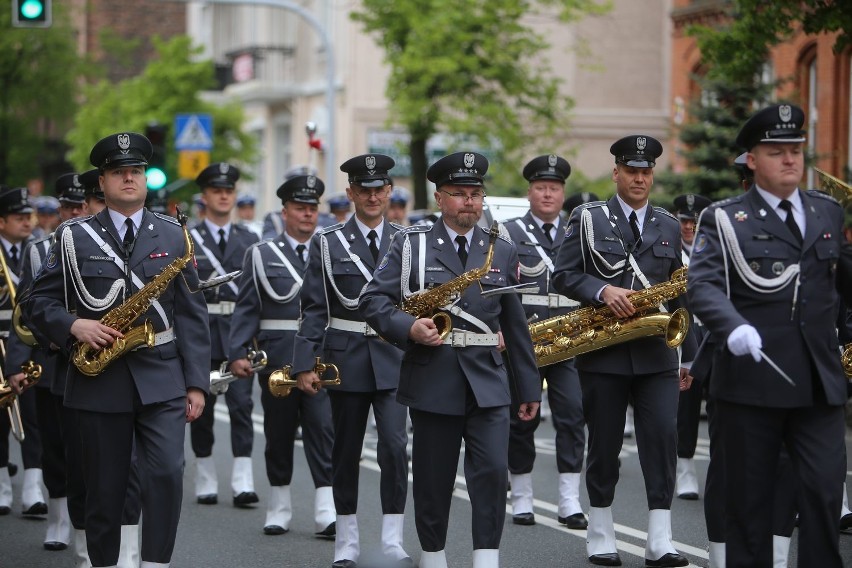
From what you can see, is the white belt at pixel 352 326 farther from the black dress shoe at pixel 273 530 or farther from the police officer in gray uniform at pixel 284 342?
the black dress shoe at pixel 273 530

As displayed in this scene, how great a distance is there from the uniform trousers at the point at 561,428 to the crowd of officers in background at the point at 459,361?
0.05ft

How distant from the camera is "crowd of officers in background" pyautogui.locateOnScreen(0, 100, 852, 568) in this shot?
7.28m

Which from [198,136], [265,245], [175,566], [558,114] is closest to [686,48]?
[558,114]

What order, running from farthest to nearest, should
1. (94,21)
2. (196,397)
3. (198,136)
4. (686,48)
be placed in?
(94,21), (686,48), (198,136), (196,397)

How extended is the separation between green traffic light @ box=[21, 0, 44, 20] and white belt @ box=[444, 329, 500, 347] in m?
13.6

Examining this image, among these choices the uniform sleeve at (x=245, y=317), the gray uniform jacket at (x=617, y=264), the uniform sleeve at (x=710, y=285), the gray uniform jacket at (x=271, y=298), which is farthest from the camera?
the gray uniform jacket at (x=271, y=298)

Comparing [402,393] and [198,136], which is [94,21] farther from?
[402,393]

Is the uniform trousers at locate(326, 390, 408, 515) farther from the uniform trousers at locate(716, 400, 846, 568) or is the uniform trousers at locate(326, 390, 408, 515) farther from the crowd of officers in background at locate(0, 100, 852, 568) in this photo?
the uniform trousers at locate(716, 400, 846, 568)

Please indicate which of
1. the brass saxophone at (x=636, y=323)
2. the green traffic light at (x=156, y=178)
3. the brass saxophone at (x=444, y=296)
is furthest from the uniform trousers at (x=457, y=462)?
the green traffic light at (x=156, y=178)

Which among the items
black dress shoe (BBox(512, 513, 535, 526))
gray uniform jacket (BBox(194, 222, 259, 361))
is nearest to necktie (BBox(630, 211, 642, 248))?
black dress shoe (BBox(512, 513, 535, 526))

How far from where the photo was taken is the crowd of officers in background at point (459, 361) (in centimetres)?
728

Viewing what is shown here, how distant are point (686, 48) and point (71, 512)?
2409 centimetres

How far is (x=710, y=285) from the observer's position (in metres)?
7.29

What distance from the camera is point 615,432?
378 inches
